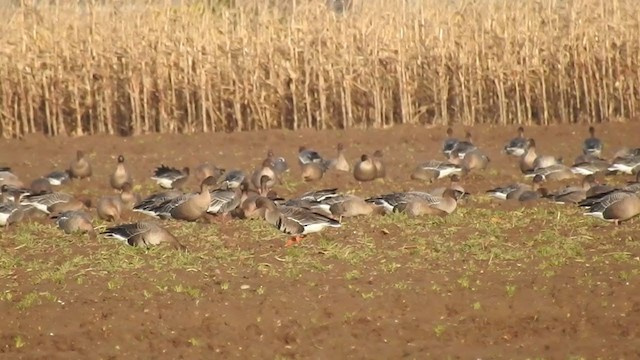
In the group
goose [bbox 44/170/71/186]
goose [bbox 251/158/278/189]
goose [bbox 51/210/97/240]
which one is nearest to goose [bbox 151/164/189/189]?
goose [bbox 251/158/278/189]

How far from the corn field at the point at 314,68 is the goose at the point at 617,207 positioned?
12.0 m

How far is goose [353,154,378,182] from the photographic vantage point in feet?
68.2

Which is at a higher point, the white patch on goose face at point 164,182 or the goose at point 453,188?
the white patch on goose face at point 164,182

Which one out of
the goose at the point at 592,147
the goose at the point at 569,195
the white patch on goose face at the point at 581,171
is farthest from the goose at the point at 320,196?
the goose at the point at 592,147

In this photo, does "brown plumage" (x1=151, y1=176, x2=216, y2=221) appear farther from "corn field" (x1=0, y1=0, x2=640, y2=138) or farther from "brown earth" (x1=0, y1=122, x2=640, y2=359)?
"corn field" (x1=0, y1=0, x2=640, y2=138)

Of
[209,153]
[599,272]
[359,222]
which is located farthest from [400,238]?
[209,153]

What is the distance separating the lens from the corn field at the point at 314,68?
89.7 ft

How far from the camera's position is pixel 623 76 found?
27.5 meters

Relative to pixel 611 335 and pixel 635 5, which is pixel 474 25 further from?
pixel 611 335

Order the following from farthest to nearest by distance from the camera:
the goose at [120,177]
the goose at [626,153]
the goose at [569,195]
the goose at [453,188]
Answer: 1. the goose at [626,153]
2. the goose at [120,177]
3. the goose at [453,188]
4. the goose at [569,195]

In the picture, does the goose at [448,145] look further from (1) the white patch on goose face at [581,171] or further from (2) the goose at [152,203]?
(2) the goose at [152,203]

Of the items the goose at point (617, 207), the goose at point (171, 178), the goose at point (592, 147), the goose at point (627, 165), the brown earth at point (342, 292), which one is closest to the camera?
the brown earth at point (342, 292)

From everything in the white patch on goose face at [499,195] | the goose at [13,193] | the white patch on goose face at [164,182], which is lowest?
the white patch on goose face at [499,195]

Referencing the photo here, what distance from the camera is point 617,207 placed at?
15.2 meters
